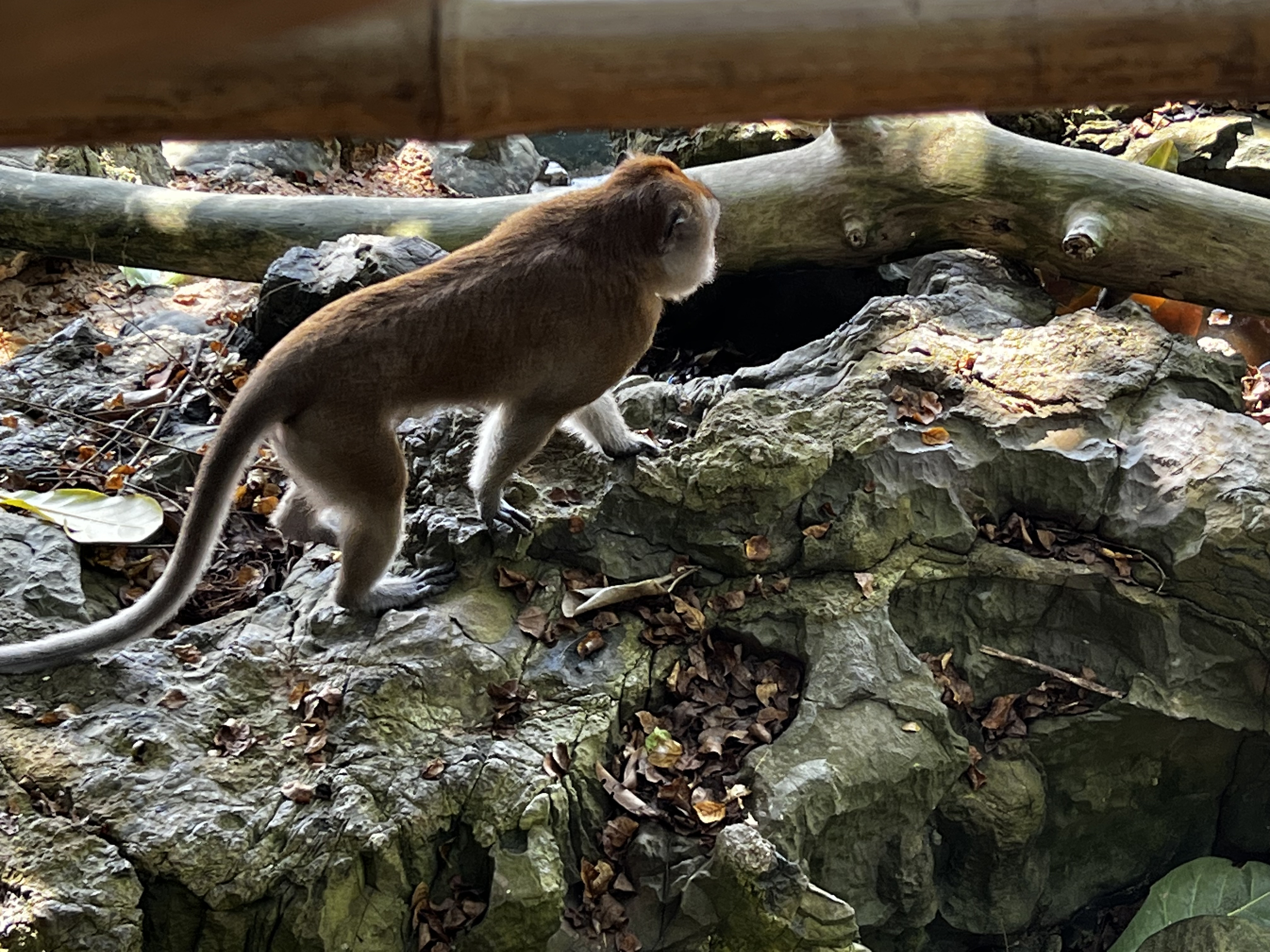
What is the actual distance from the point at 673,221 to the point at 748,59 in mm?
3209

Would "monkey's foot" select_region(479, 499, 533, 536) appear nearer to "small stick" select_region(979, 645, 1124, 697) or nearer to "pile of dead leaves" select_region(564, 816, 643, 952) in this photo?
"pile of dead leaves" select_region(564, 816, 643, 952)

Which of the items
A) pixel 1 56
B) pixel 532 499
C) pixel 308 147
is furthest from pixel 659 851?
pixel 308 147

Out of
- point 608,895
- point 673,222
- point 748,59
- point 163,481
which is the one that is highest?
point 748,59

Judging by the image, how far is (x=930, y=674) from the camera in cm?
441

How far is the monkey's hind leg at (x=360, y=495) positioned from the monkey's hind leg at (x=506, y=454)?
36 cm

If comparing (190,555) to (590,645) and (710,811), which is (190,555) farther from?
(710,811)

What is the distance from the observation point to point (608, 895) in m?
3.84

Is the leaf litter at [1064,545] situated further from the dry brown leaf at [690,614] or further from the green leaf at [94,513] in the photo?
the green leaf at [94,513]

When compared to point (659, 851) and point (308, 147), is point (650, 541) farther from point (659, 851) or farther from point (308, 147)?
point (308, 147)

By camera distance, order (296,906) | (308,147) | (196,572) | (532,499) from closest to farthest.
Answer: (296,906)
(196,572)
(532,499)
(308,147)

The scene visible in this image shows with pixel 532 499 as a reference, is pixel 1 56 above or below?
above

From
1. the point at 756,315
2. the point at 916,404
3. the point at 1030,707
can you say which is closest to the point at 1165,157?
the point at 756,315

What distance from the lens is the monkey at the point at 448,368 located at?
4051 millimetres

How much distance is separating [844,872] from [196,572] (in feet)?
9.61
